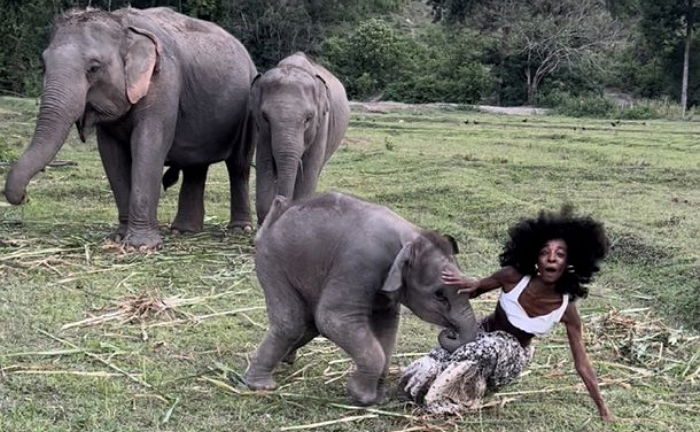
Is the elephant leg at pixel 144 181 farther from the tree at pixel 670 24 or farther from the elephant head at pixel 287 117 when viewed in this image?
the tree at pixel 670 24

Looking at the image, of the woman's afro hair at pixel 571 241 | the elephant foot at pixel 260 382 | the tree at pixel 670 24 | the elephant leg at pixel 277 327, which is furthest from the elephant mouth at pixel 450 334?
the tree at pixel 670 24

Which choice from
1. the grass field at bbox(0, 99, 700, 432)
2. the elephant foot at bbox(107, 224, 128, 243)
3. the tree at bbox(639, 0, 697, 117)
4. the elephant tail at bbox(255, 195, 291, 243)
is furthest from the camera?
the tree at bbox(639, 0, 697, 117)

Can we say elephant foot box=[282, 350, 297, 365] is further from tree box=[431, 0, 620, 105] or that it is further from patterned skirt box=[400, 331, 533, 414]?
tree box=[431, 0, 620, 105]

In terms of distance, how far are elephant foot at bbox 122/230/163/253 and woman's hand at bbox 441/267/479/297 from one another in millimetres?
4404

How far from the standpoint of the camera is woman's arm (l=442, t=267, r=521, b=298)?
453 centimetres

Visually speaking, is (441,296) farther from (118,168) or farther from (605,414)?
(118,168)

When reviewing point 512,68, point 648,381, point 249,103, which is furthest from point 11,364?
point 512,68

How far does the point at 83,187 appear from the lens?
12.3m

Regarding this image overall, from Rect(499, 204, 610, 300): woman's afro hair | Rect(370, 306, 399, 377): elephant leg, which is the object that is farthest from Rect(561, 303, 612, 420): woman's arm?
Rect(370, 306, 399, 377): elephant leg

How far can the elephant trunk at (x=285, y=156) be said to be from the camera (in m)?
8.38

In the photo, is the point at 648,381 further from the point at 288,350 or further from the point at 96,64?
the point at 96,64

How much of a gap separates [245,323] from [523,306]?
213 cm

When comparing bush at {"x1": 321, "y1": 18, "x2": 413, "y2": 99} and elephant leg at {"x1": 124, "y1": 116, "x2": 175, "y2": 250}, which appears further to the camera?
bush at {"x1": 321, "y1": 18, "x2": 413, "y2": 99}

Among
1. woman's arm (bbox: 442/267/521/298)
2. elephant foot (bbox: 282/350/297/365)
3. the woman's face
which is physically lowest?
elephant foot (bbox: 282/350/297/365)
